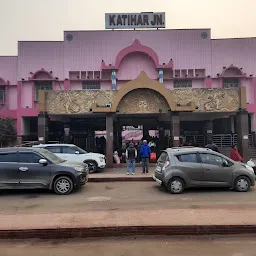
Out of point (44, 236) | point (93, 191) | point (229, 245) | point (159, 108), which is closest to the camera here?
point (229, 245)

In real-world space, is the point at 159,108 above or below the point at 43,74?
below

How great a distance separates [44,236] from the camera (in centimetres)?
616

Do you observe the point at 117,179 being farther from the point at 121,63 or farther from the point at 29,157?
the point at 121,63

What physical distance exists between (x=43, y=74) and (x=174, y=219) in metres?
24.6

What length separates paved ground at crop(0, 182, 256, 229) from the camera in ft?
22.0

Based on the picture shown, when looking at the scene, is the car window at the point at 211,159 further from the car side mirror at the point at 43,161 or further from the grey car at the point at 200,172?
the car side mirror at the point at 43,161

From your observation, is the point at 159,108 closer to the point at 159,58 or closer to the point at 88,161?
the point at 88,161

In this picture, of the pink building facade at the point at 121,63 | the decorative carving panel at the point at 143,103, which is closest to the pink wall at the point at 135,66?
the pink building facade at the point at 121,63

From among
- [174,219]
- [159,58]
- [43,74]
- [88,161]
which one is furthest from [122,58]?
[174,219]

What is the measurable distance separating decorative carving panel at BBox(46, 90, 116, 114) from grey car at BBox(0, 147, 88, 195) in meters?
9.25

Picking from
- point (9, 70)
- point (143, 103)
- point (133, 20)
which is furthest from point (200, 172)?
point (9, 70)

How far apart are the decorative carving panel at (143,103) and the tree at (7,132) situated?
490 inches

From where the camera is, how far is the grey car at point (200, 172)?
34.3 ft

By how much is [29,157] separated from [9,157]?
0.71 meters
